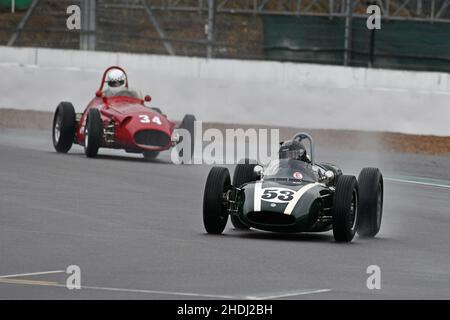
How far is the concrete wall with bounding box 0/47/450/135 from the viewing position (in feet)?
77.9

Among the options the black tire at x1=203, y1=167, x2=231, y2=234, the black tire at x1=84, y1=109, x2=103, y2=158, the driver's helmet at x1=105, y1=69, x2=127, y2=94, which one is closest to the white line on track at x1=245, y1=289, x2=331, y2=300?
the black tire at x1=203, y1=167, x2=231, y2=234

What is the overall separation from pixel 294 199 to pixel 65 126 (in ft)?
29.0

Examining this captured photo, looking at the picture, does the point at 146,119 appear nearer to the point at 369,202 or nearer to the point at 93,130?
the point at 93,130

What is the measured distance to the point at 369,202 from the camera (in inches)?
535

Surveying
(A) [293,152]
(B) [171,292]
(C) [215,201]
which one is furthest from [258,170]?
(B) [171,292]

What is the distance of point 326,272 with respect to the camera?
11.2 m

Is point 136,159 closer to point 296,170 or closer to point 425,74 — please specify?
point 425,74

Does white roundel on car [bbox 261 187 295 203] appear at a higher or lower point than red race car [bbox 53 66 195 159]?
lower

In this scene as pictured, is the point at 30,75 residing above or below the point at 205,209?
above

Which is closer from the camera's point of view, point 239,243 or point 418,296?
point 418,296

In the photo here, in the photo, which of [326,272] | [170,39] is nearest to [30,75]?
[170,39]

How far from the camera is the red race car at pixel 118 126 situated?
2036 centimetres

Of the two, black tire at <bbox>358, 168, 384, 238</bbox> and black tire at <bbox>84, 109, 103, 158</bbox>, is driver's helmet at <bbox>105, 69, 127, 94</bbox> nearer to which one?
black tire at <bbox>84, 109, 103, 158</bbox>
